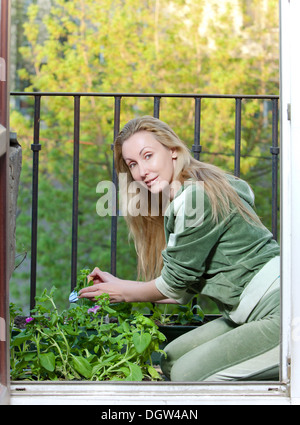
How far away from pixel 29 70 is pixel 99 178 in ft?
7.72

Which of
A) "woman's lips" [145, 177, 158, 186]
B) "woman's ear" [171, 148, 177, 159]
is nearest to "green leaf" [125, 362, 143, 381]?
"woman's lips" [145, 177, 158, 186]

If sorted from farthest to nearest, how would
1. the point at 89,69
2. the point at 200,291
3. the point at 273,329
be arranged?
the point at 89,69, the point at 200,291, the point at 273,329

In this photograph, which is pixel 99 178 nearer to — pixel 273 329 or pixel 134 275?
pixel 134 275

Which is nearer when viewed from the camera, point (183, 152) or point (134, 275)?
point (183, 152)

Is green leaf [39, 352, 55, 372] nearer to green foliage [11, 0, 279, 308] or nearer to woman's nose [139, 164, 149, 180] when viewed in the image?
woman's nose [139, 164, 149, 180]

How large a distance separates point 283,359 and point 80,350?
0.88m

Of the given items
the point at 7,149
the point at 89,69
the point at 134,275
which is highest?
the point at 89,69

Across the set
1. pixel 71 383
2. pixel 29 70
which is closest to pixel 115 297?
pixel 71 383

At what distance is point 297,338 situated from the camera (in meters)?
1.88

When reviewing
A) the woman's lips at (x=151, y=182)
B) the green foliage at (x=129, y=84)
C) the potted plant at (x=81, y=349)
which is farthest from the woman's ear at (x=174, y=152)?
the green foliage at (x=129, y=84)

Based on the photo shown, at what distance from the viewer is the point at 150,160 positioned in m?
2.59

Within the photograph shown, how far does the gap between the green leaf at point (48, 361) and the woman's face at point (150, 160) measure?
0.76 metres

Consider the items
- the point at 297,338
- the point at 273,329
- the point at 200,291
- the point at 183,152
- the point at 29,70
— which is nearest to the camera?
the point at 297,338
